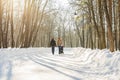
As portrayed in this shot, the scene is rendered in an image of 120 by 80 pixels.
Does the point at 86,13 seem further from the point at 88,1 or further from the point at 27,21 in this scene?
the point at 27,21

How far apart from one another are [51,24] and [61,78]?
7768cm

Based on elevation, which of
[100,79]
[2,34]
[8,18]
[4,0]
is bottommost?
[100,79]

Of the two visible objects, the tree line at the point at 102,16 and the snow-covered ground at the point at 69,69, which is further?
the tree line at the point at 102,16

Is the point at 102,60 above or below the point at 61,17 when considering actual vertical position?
below

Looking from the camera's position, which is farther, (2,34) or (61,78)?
(2,34)

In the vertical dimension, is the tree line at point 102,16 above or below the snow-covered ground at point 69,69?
above

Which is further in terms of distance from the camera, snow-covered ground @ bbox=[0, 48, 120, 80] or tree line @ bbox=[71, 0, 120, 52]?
tree line @ bbox=[71, 0, 120, 52]

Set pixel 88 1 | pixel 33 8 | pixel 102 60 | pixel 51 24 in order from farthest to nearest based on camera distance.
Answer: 1. pixel 51 24
2. pixel 33 8
3. pixel 88 1
4. pixel 102 60

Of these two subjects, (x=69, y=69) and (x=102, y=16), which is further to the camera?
(x=102, y=16)

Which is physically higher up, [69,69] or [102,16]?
[102,16]

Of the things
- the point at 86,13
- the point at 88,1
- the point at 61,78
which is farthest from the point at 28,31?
the point at 61,78

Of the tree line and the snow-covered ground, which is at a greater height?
the tree line

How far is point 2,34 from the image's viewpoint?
40.3 metres

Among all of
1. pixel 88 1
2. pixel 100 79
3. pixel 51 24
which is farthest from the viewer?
pixel 51 24
